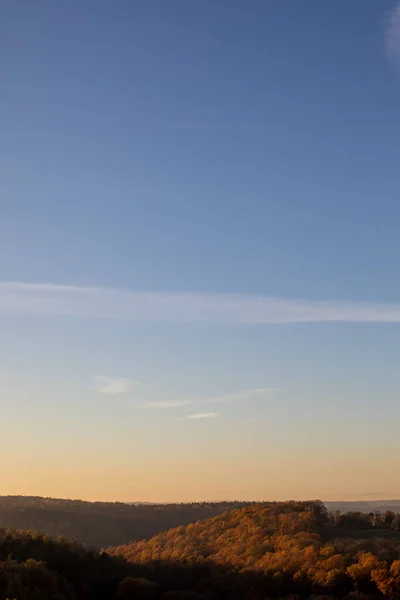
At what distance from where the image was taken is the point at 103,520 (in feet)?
387

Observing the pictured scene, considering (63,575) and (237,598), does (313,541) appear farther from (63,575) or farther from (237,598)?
(63,575)

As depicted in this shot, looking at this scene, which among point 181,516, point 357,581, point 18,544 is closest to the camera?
point 357,581

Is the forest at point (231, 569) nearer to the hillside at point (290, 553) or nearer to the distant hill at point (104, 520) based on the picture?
the hillside at point (290, 553)

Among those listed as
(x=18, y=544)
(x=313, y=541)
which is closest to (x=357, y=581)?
(x=313, y=541)

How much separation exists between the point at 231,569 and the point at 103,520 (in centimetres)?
7861

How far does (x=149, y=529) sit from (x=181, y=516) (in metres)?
8.77

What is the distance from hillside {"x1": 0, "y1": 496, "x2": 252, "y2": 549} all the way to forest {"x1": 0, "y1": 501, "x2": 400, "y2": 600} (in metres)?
53.4

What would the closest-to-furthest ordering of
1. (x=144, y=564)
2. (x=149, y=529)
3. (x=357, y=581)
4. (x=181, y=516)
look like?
(x=357, y=581) → (x=144, y=564) → (x=149, y=529) → (x=181, y=516)

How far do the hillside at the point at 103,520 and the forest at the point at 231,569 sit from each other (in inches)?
2103

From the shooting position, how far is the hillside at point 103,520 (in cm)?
10788

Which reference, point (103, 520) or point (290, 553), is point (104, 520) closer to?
point (103, 520)

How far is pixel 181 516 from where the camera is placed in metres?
118

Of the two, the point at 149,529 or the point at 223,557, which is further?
the point at 149,529

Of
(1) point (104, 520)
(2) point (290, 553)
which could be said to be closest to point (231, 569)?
(2) point (290, 553)
